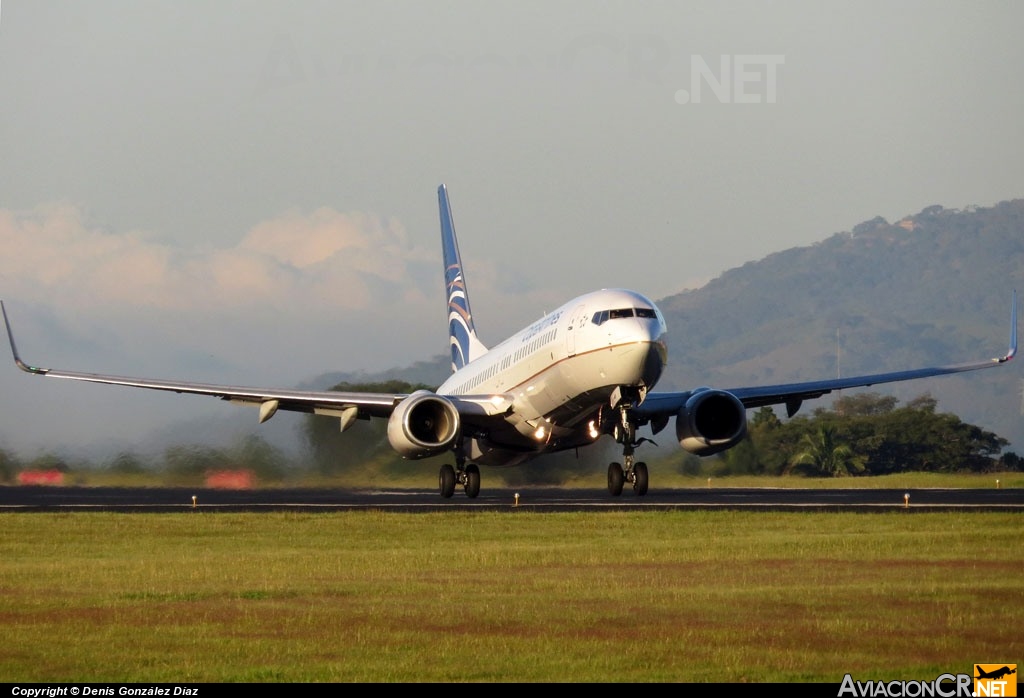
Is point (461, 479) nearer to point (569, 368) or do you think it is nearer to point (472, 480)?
point (472, 480)

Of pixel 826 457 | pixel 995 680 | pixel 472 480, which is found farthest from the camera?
pixel 826 457

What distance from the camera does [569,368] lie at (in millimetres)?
36344

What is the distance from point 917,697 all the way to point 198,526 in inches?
885

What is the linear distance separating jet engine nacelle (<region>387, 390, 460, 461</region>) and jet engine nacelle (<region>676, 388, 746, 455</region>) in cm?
593

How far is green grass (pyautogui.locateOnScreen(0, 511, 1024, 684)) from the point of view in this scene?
559 inches

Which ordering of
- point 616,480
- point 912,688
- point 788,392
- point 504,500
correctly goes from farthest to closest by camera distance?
point 788,392 → point 504,500 → point 616,480 → point 912,688

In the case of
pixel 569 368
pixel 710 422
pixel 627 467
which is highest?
pixel 569 368

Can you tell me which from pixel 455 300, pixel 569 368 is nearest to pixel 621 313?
pixel 569 368

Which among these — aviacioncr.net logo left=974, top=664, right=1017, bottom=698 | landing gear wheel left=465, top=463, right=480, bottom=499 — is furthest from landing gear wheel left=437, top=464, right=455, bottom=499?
aviacioncr.net logo left=974, top=664, right=1017, bottom=698

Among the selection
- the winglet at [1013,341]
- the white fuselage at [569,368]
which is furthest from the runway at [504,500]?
the winglet at [1013,341]

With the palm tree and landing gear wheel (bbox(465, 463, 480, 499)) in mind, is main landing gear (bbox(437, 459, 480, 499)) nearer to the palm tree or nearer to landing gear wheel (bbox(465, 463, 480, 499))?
landing gear wheel (bbox(465, 463, 480, 499))

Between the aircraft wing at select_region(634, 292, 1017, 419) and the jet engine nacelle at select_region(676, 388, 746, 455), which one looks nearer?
the jet engine nacelle at select_region(676, 388, 746, 455)

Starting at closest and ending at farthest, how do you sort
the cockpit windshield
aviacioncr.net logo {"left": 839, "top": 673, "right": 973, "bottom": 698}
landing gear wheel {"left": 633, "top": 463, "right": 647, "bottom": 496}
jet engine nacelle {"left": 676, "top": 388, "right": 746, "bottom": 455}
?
aviacioncr.net logo {"left": 839, "top": 673, "right": 973, "bottom": 698}
the cockpit windshield
landing gear wheel {"left": 633, "top": 463, "right": 647, "bottom": 496}
jet engine nacelle {"left": 676, "top": 388, "right": 746, "bottom": 455}

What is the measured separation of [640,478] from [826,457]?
1165 inches
